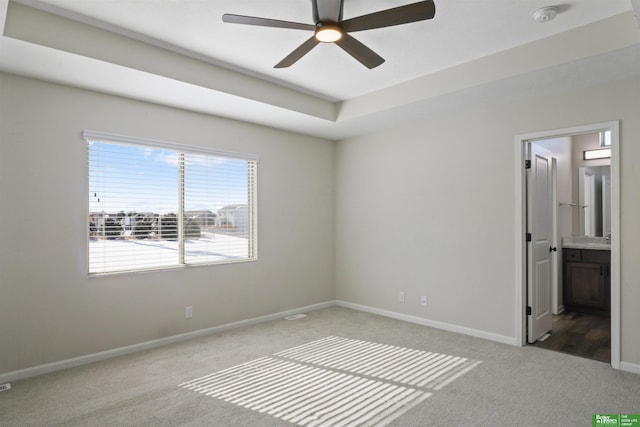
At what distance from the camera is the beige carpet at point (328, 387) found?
2.48m

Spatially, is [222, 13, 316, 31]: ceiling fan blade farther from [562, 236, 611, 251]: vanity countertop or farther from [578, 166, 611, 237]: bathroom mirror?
[578, 166, 611, 237]: bathroom mirror

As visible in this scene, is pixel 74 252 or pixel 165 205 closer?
pixel 74 252

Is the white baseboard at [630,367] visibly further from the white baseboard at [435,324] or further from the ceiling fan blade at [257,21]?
the ceiling fan blade at [257,21]

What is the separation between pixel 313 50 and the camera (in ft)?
10.5

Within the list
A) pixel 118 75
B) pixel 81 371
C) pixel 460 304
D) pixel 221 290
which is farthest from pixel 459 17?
pixel 81 371

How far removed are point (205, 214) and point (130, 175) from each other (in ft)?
2.90

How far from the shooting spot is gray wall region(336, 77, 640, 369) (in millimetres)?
3213

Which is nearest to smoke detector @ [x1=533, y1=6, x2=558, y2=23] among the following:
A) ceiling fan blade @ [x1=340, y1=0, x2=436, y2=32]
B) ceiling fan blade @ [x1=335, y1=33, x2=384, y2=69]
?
ceiling fan blade @ [x1=340, y1=0, x2=436, y2=32]

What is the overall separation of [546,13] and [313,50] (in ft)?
5.50

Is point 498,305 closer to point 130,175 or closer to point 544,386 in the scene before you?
point 544,386

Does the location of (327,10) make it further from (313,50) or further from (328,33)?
(313,50)

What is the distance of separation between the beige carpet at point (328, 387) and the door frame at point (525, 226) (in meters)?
0.28

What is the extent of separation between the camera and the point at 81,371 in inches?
127

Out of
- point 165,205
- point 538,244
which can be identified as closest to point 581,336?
point 538,244
